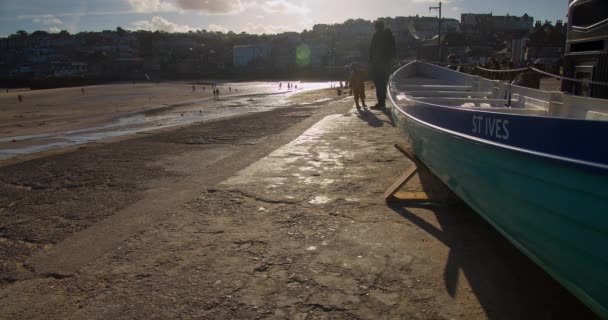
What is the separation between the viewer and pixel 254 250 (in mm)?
3248

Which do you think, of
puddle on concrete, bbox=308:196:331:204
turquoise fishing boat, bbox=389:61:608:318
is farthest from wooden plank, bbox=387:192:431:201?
turquoise fishing boat, bbox=389:61:608:318

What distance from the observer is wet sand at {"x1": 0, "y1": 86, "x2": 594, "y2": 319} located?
8.27ft

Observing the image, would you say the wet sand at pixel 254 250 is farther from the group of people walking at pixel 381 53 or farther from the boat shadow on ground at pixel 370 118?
the group of people walking at pixel 381 53

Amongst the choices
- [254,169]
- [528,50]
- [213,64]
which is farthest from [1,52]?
[254,169]

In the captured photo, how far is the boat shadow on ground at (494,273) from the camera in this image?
7.93 feet

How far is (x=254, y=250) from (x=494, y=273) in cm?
187

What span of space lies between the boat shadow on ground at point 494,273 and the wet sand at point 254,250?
1 cm

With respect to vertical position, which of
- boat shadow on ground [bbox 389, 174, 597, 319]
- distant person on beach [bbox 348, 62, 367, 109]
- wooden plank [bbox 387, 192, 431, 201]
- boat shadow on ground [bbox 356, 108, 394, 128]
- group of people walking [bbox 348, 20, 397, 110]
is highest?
group of people walking [bbox 348, 20, 397, 110]

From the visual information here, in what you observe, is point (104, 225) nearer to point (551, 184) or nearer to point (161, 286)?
point (161, 286)

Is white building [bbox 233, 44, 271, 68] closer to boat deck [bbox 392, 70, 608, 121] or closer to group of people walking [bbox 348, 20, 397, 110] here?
group of people walking [bbox 348, 20, 397, 110]

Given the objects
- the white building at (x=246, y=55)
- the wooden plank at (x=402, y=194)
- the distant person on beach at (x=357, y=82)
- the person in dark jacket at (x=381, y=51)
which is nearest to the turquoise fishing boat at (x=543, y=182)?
the wooden plank at (x=402, y=194)

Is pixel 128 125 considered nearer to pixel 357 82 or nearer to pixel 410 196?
pixel 357 82

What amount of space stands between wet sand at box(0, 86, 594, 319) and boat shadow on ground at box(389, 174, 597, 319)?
0.01m

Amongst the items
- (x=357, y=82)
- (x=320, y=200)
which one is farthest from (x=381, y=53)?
(x=320, y=200)
